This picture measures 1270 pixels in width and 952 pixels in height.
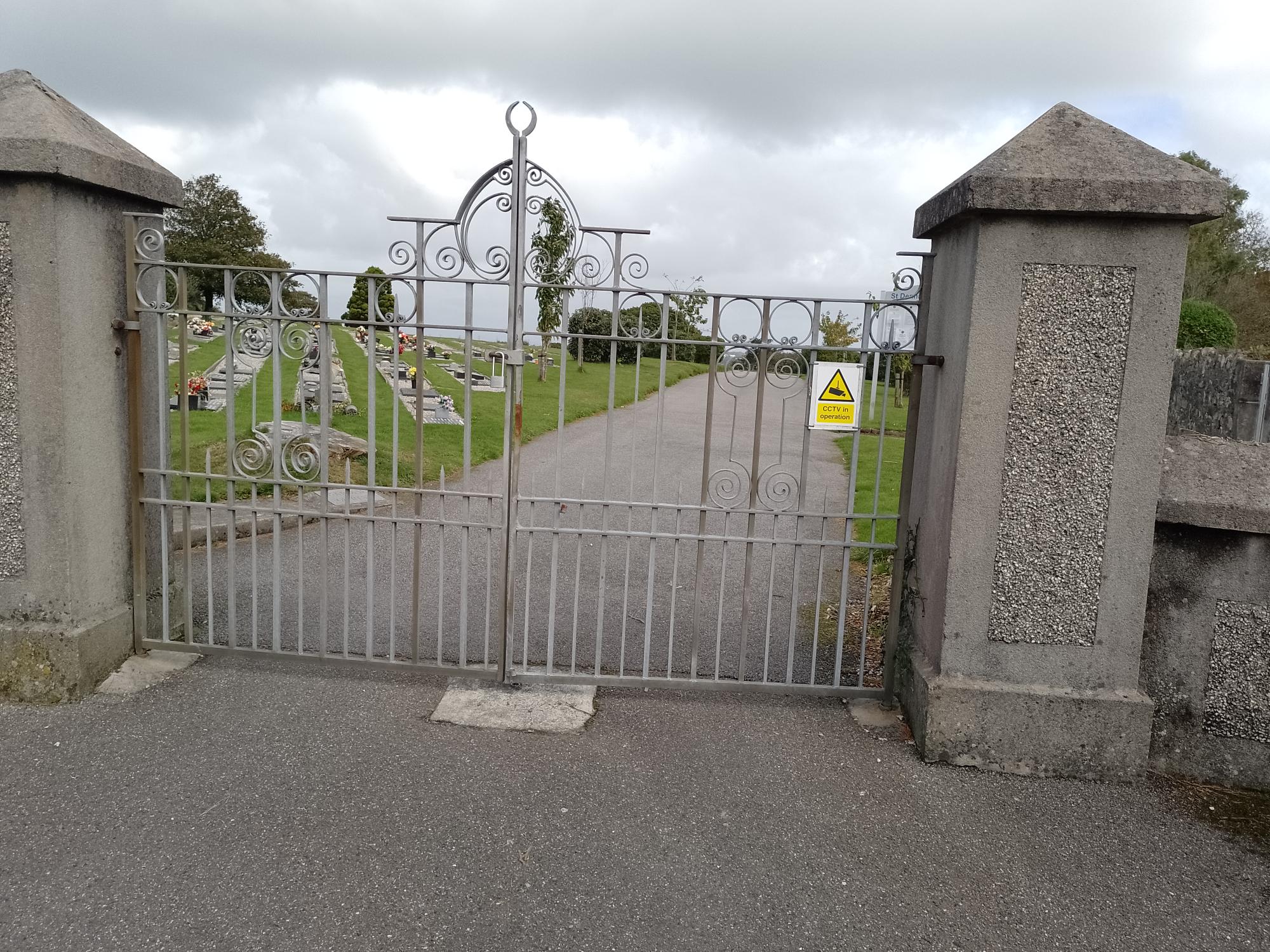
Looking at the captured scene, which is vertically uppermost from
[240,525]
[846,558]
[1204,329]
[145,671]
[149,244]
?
[1204,329]

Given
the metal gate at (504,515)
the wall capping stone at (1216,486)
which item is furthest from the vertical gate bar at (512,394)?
the wall capping stone at (1216,486)

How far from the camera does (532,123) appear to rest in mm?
4227

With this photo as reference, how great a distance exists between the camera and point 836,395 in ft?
14.1

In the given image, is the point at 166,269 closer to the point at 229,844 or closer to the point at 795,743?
the point at 229,844

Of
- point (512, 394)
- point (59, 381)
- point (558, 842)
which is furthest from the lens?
point (512, 394)

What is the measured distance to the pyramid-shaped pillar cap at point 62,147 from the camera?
3945 millimetres

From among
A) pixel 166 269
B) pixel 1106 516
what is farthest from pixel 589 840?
pixel 166 269

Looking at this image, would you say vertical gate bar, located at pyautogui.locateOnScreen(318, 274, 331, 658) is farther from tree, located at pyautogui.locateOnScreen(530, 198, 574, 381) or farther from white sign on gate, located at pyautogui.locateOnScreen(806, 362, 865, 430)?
white sign on gate, located at pyautogui.locateOnScreen(806, 362, 865, 430)

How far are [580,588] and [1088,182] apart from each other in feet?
14.0

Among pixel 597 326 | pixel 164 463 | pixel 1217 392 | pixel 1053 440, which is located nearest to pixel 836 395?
pixel 1053 440

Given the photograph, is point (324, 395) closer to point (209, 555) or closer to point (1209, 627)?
point (209, 555)

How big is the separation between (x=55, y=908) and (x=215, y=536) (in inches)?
177

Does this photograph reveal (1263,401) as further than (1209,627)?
Yes

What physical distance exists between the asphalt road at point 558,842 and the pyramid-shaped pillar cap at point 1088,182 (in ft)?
8.30
